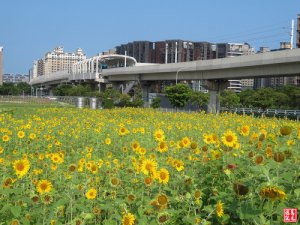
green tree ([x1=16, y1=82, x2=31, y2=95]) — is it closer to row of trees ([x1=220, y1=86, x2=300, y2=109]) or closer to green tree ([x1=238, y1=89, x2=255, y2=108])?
green tree ([x1=238, y1=89, x2=255, y2=108])

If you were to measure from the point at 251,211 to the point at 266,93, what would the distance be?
2120 inches

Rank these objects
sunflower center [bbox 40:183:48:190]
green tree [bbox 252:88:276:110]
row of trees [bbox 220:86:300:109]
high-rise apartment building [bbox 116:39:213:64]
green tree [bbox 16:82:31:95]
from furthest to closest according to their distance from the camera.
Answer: green tree [bbox 16:82:31:95]
high-rise apartment building [bbox 116:39:213:64]
row of trees [bbox 220:86:300:109]
green tree [bbox 252:88:276:110]
sunflower center [bbox 40:183:48:190]

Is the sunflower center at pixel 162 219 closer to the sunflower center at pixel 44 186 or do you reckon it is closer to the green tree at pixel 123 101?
the sunflower center at pixel 44 186

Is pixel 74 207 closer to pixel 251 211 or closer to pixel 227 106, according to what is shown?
pixel 251 211

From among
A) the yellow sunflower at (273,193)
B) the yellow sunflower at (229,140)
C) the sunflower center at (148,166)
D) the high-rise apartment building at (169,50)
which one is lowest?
the sunflower center at (148,166)

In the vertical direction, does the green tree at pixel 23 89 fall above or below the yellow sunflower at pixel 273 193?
above

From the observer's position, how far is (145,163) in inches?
119

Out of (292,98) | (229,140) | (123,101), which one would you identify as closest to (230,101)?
(292,98)

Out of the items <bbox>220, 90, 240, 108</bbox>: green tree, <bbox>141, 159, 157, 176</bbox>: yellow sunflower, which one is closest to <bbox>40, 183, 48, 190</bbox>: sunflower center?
<bbox>141, 159, 157, 176</bbox>: yellow sunflower

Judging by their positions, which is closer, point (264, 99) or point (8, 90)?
point (264, 99)

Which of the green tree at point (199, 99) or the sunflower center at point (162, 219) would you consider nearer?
the sunflower center at point (162, 219)

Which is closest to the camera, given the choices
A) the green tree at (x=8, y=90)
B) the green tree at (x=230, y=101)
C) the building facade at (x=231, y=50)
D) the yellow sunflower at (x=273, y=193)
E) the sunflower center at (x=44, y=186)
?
the yellow sunflower at (x=273, y=193)

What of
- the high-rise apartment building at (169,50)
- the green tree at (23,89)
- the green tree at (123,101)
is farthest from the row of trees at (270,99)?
the green tree at (23,89)

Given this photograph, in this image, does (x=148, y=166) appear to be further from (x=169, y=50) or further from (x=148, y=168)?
(x=169, y=50)
